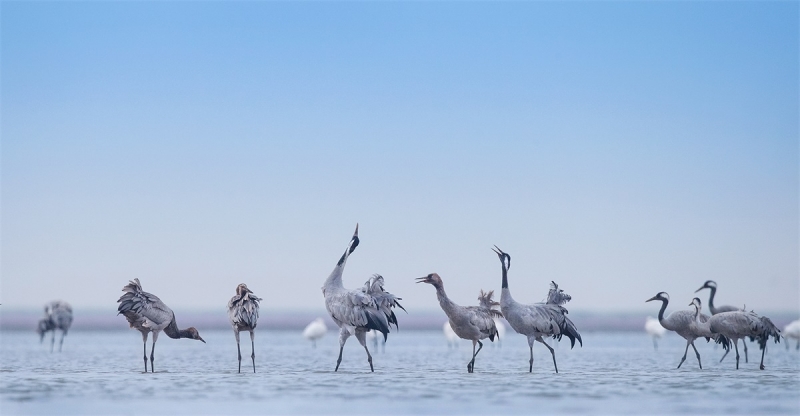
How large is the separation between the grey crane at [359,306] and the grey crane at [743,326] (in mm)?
7457

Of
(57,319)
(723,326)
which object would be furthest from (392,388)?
(57,319)

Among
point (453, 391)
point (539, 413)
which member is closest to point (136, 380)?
point (453, 391)

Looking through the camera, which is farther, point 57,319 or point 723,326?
point 57,319

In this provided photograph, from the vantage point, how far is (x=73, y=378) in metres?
16.4

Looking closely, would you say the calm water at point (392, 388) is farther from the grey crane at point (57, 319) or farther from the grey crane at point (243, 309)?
the grey crane at point (57, 319)

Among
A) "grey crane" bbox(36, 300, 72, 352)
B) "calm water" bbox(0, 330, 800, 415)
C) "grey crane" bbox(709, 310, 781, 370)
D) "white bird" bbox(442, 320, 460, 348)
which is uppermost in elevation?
"grey crane" bbox(36, 300, 72, 352)

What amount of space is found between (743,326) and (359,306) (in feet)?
28.6

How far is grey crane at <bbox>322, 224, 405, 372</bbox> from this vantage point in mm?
17922

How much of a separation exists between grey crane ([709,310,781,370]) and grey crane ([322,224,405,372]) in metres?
7.46

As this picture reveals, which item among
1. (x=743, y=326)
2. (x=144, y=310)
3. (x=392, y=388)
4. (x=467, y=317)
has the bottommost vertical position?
(x=392, y=388)

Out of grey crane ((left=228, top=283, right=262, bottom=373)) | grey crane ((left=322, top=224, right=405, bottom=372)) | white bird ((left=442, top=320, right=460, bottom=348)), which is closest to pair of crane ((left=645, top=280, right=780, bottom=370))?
grey crane ((left=322, top=224, right=405, bottom=372))

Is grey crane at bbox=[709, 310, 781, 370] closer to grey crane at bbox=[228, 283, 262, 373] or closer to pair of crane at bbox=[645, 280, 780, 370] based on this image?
pair of crane at bbox=[645, 280, 780, 370]

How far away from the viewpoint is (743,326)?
20500mm

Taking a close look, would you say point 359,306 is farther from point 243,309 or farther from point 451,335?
point 451,335
